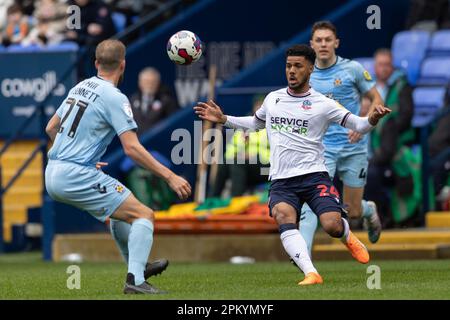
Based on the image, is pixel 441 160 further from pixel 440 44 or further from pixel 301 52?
pixel 301 52

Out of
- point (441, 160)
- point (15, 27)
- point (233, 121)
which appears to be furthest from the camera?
point (15, 27)

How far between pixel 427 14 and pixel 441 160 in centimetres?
363

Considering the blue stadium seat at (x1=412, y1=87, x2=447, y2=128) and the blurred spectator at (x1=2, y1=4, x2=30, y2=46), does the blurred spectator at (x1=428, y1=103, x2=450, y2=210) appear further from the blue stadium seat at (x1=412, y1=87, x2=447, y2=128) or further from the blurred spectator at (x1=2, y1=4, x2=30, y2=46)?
the blurred spectator at (x1=2, y1=4, x2=30, y2=46)

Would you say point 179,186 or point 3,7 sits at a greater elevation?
point 3,7

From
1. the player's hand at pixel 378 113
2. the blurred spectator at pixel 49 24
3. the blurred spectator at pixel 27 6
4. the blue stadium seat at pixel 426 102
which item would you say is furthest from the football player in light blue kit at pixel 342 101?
the blurred spectator at pixel 27 6

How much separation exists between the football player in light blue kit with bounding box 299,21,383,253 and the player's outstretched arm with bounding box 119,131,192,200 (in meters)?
3.02

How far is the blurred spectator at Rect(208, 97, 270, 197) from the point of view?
18.9m

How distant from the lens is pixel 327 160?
1485cm

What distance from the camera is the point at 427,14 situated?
72.1 feet

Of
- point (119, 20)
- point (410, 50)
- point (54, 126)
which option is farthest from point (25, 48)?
point (54, 126)

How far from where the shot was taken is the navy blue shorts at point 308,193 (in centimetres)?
1288

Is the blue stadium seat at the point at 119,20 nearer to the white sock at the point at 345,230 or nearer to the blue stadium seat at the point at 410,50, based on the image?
the blue stadium seat at the point at 410,50

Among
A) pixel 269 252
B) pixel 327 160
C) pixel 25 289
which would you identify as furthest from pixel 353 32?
pixel 25 289

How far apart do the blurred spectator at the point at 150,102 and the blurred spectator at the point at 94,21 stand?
5.72 feet
